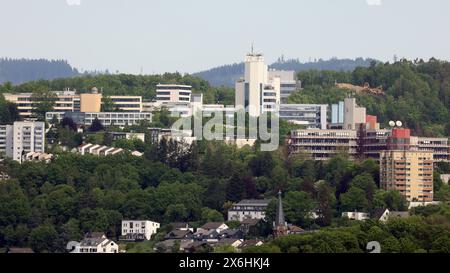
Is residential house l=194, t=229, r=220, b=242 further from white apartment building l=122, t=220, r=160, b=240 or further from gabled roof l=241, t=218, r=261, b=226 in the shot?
gabled roof l=241, t=218, r=261, b=226

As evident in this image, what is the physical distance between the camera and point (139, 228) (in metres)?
41.2

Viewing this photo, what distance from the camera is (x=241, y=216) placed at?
143 feet

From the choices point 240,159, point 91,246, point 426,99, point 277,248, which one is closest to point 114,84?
point 426,99

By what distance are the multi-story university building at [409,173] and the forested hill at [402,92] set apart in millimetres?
8625

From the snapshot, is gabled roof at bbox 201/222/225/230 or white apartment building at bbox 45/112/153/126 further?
white apartment building at bbox 45/112/153/126

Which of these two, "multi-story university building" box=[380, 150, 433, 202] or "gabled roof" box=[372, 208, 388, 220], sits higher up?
"multi-story university building" box=[380, 150, 433, 202]

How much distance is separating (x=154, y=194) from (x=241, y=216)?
8.18 feet

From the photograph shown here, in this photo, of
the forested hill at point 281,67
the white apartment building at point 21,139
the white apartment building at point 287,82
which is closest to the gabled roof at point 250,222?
the white apartment building at point 21,139

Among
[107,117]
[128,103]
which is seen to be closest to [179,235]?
[107,117]

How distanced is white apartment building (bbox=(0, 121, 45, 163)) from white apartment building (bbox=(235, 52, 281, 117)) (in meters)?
7.40

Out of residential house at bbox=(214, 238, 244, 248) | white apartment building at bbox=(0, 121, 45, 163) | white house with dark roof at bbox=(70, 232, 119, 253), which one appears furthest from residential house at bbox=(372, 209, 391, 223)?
white apartment building at bbox=(0, 121, 45, 163)

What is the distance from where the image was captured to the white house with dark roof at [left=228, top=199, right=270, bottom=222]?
4297cm

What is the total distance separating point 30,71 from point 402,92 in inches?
525

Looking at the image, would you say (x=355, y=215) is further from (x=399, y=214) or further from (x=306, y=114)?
(x=306, y=114)
